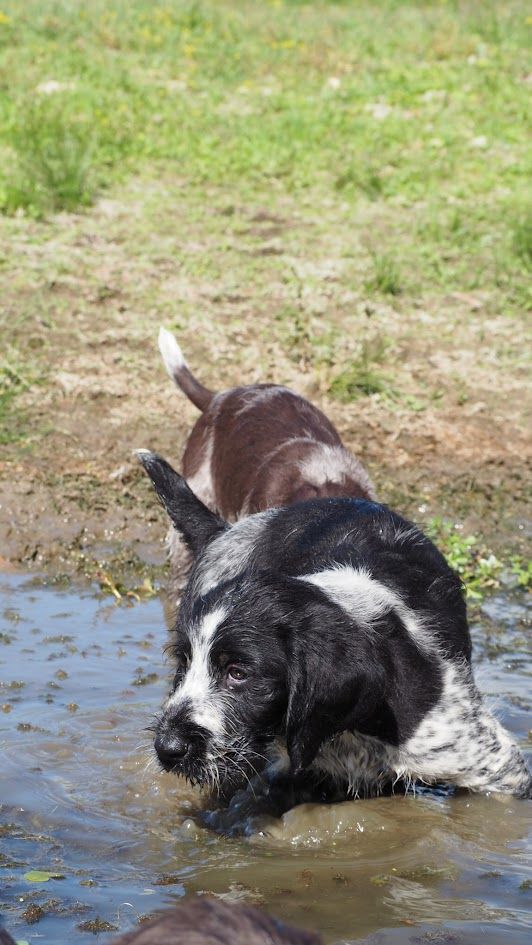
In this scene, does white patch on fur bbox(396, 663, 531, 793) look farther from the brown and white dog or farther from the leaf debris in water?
the brown and white dog

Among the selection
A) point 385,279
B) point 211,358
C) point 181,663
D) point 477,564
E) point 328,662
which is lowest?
point 477,564

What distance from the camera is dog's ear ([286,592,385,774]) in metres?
4.18

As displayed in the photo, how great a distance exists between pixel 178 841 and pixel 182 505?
1.35m

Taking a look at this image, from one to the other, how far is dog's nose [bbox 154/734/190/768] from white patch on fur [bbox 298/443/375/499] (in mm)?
2070

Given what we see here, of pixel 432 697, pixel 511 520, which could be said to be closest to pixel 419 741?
pixel 432 697

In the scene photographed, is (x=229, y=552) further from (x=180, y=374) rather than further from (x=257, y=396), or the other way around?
(x=180, y=374)

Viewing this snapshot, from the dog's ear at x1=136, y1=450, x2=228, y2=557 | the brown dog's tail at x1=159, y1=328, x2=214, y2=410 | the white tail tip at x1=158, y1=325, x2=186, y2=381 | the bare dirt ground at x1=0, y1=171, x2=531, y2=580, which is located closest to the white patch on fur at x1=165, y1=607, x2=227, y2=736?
the dog's ear at x1=136, y1=450, x2=228, y2=557

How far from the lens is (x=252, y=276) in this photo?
9.84 m

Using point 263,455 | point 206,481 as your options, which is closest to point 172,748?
point 263,455

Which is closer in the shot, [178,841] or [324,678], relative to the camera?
[324,678]

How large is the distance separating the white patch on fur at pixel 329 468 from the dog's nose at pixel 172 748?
207 cm

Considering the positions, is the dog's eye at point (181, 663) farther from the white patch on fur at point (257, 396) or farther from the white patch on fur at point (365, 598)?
the white patch on fur at point (257, 396)

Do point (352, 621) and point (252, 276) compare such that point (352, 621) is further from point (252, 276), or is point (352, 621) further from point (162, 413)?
point (252, 276)

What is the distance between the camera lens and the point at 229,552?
5.24 metres
